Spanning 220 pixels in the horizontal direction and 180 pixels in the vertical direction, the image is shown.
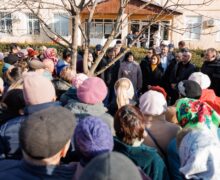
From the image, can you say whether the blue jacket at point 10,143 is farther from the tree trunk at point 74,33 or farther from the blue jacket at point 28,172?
the tree trunk at point 74,33

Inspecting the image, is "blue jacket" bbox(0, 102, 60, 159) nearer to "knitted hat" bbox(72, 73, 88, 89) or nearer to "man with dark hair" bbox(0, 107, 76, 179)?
"man with dark hair" bbox(0, 107, 76, 179)

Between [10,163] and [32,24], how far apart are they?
81.1 ft

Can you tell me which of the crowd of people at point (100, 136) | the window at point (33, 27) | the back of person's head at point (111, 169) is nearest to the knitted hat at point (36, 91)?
the crowd of people at point (100, 136)

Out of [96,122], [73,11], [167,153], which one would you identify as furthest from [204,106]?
[73,11]

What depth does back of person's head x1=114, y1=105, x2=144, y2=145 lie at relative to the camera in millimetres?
2291

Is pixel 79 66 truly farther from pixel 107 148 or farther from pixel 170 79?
pixel 107 148

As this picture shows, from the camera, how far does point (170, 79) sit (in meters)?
6.23

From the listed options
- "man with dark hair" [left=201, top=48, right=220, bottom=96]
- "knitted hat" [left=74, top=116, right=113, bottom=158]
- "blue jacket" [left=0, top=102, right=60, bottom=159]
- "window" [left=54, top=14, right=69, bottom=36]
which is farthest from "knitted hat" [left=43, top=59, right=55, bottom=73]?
"window" [left=54, top=14, right=69, bottom=36]

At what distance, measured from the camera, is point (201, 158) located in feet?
6.64

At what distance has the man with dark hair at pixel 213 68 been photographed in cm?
574

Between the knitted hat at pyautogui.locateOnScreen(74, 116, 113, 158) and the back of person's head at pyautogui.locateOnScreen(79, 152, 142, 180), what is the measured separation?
26.3 inches

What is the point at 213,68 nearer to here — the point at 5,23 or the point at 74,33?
the point at 74,33

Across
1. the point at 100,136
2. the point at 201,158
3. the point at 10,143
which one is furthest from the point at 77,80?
the point at 201,158

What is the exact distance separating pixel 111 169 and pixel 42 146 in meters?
0.57
